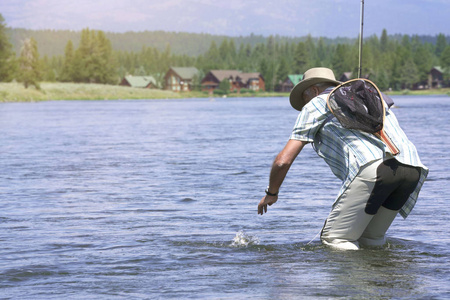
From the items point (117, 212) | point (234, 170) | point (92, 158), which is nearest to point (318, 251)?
point (117, 212)

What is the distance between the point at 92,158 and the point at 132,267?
12.0 metres

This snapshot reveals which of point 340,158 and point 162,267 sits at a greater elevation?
point 340,158

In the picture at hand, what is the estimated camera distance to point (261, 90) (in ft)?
580

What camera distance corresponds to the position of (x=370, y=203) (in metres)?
5.99

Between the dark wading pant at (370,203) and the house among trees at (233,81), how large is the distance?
564 ft

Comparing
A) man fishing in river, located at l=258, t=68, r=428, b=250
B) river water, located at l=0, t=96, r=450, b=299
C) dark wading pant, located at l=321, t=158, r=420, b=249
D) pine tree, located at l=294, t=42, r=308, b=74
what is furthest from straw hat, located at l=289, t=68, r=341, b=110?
pine tree, located at l=294, t=42, r=308, b=74

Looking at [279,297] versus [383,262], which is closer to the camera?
[279,297]

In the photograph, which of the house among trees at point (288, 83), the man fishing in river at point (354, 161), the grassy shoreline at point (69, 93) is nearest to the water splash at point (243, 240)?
the man fishing in river at point (354, 161)

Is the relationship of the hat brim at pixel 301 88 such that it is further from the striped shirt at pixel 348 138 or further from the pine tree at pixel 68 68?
the pine tree at pixel 68 68

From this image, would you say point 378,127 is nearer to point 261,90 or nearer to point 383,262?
point 383,262

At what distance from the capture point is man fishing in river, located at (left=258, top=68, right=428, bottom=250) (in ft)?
19.1

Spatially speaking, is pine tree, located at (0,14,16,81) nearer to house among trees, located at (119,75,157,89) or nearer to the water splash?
house among trees, located at (119,75,157,89)

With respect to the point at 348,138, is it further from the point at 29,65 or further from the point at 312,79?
the point at 29,65

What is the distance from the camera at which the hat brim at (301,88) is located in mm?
6080
